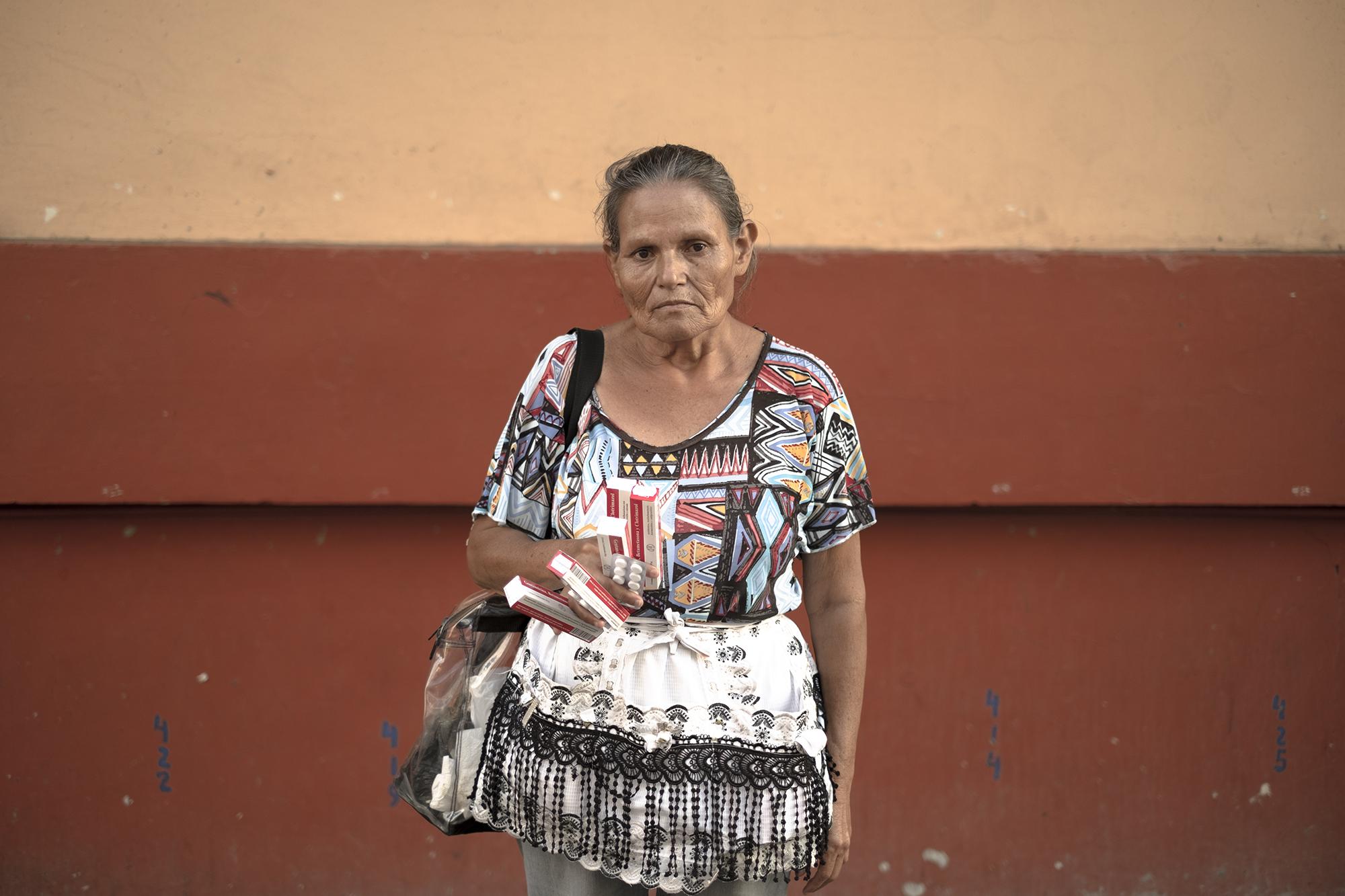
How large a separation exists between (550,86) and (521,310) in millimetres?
648

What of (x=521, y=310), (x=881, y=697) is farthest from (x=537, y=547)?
(x=881, y=697)

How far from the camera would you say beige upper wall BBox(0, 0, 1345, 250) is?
3.17 meters

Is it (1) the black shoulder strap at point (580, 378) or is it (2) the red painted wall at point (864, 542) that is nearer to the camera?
(1) the black shoulder strap at point (580, 378)

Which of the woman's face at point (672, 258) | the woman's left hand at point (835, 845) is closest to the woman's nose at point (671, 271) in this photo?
the woman's face at point (672, 258)

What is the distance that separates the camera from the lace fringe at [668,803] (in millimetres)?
1784

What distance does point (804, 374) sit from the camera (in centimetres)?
195

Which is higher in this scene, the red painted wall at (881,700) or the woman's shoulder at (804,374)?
the woman's shoulder at (804,374)

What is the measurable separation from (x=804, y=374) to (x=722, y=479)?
0.26 m

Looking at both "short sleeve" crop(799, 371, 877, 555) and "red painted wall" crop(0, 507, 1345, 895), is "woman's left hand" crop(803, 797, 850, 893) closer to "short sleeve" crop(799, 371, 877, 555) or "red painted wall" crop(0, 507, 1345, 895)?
"short sleeve" crop(799, 371, 877, 555)

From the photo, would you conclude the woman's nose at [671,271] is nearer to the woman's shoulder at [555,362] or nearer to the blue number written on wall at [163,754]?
the woman's shoulder at [555,362]

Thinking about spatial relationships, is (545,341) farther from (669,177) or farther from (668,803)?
(668,803)

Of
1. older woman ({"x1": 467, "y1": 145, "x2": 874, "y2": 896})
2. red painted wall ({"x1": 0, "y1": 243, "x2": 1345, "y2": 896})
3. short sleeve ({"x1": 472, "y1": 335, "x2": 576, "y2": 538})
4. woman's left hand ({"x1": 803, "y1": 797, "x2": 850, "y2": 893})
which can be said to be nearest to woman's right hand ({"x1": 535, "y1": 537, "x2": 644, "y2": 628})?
older woman ({"x1": 467, "y1": 145, "x2": 874, "y2": 896})

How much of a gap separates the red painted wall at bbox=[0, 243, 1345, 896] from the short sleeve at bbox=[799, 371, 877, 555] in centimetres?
126

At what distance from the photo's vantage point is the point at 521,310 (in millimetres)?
3137
